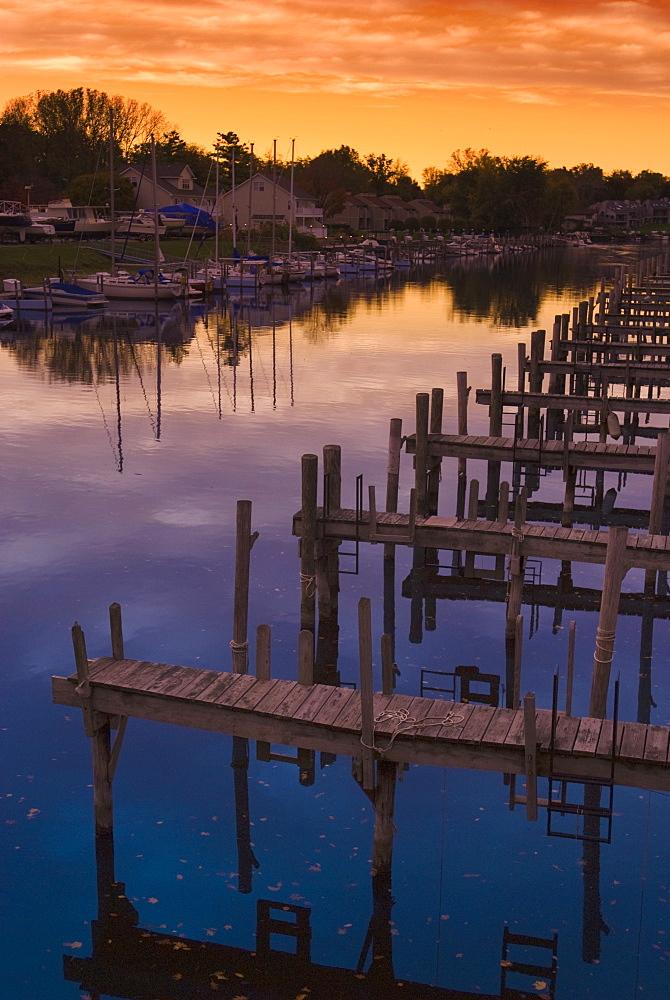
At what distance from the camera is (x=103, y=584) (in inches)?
963

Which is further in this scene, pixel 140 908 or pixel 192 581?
pixel 192 581

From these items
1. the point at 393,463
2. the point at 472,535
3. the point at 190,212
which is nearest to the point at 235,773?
the point at 472,535

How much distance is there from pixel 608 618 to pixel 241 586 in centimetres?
496

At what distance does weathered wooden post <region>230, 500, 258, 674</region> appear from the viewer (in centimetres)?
1625

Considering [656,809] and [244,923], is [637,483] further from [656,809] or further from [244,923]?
[244,923]

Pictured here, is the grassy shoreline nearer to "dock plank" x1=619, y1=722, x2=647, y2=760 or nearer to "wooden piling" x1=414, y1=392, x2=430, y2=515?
"wooden piling" x1=414, y1=392, x2=430, y2=515

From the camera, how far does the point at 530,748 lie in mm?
12859

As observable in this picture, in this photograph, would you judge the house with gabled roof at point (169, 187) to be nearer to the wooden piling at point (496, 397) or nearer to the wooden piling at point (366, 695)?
the wooden piling at point (496, 397)

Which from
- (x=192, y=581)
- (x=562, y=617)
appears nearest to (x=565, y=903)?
(x=562, y=617)

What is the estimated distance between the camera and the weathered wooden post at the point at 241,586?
16250 mm

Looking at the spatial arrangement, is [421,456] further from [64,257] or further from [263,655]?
[64,257]

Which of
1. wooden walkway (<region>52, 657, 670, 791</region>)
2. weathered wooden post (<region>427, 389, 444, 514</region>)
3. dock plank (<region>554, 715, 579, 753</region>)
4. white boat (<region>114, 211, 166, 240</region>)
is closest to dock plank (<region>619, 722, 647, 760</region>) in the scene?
wooden walkway (<region>52, 657, 670, 791</region>)

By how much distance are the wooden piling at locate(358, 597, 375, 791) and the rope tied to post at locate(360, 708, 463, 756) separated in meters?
0.06

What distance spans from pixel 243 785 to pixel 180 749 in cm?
148
